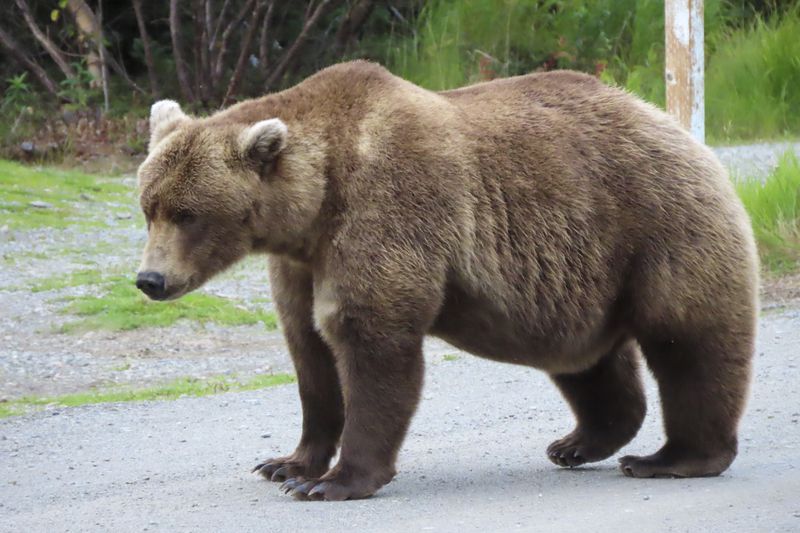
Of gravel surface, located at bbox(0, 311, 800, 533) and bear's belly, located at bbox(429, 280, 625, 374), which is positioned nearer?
gravel surface, located at bbox(0, 311, 800, 533)

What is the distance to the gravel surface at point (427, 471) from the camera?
5078mm

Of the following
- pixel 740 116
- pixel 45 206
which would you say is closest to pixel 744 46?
pixel 740 116

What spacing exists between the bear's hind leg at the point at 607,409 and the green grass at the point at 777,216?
16.8 ft

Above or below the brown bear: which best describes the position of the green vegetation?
above

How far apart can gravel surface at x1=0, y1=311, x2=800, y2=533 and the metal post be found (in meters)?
2.80

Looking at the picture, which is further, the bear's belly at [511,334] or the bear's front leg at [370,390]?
the bear's belly at [511,334]

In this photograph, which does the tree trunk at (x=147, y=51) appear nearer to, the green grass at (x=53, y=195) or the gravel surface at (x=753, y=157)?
the green grass at (x=53, y=195)

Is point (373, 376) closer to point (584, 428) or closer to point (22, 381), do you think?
point (584, 428)

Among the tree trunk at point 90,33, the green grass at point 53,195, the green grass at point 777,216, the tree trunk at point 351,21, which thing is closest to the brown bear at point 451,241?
the green grass at point 777,216

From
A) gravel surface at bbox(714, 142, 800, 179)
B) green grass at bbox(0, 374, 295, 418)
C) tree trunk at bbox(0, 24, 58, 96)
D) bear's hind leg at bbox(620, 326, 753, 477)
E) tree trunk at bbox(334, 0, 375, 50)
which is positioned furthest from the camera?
Answer: tree trunk at bbox(334, 0, 375, 50)

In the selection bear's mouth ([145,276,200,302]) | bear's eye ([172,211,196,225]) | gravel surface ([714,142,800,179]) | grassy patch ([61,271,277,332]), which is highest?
bear's eye ([172,211,196,225])

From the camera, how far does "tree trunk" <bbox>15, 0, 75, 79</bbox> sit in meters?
18.6

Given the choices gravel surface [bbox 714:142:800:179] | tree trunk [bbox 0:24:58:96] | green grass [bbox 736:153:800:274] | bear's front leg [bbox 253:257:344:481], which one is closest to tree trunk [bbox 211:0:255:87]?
tree trunk [bbox 0:24:58:96]

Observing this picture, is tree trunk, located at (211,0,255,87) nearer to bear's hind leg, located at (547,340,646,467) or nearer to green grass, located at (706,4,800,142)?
green grass, located at (706,4,800,142)
